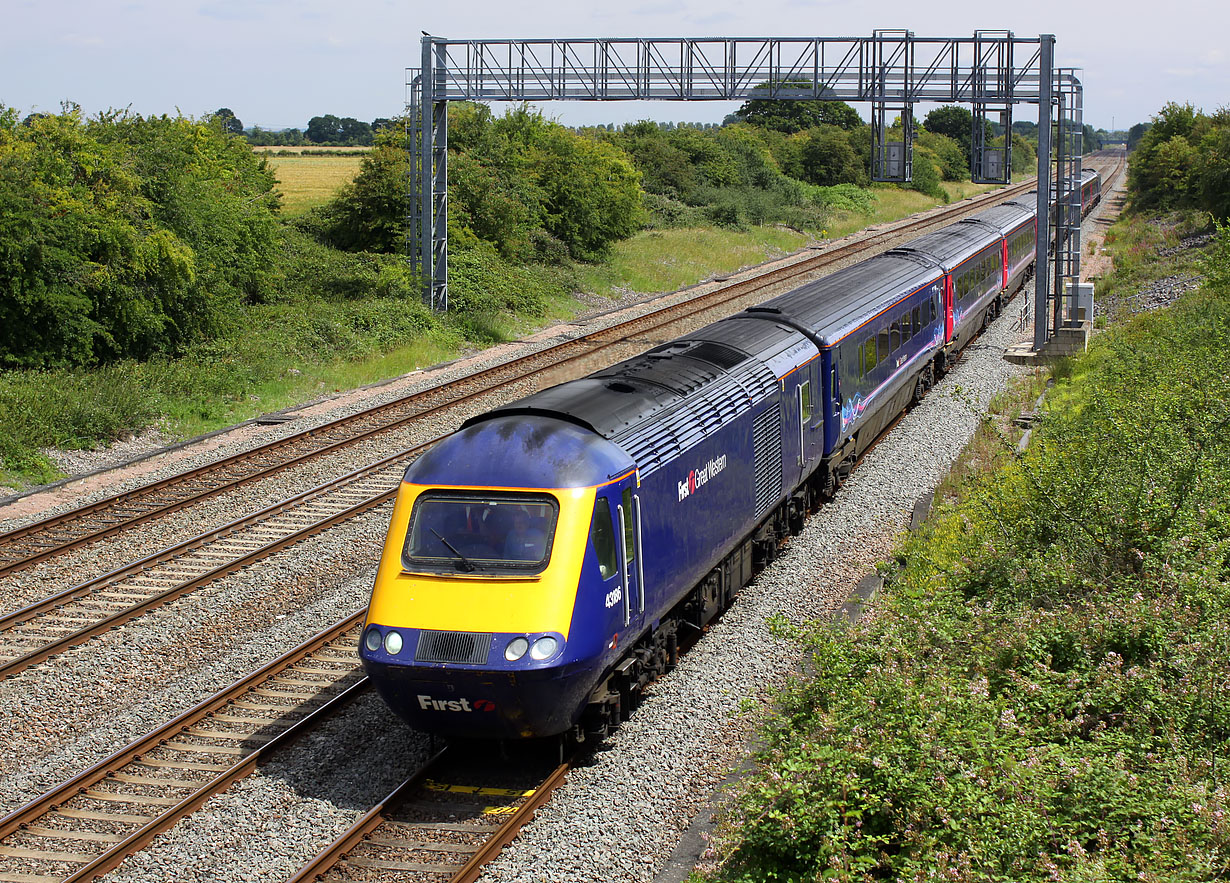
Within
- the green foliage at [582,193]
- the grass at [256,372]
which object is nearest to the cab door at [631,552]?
the grass at [256,372]

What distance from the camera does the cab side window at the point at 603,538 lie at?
9.39 metres

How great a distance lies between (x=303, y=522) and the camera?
16438mm

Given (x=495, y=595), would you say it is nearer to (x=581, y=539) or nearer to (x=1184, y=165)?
(x=581, y=539)

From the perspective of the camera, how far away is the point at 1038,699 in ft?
28.9

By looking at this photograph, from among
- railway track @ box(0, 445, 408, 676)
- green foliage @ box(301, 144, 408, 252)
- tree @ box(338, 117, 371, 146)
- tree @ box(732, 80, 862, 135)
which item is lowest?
railway track @ box(0, 445, 408, 676)

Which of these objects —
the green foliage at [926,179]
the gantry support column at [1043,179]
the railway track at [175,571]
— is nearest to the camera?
the railway track at [175,571]

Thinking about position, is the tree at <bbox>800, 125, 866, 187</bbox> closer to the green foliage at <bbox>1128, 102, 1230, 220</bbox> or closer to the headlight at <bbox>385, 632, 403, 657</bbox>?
the green foliage at <bbox>1128, 102, 1230, 220</bbox>

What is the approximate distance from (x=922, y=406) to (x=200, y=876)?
18.4 metres

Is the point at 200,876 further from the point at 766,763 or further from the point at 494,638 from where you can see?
the point at 766,763

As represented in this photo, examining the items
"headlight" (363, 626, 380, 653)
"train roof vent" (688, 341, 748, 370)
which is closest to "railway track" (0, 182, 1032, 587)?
"headlight" (363, 626, 380, 653)

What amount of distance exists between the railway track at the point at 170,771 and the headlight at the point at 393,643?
1.73 meters

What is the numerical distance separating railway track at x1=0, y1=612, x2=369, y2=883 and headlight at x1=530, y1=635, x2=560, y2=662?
9.11 feet

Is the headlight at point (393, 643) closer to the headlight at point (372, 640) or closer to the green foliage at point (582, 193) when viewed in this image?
the headlight at point (372, 640)

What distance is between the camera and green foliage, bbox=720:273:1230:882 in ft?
22.7
